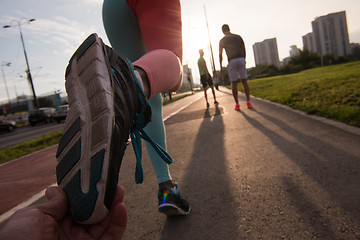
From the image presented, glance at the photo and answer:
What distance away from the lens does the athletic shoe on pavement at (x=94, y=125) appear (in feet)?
2.01

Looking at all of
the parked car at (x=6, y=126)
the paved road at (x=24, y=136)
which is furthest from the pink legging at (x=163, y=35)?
the parked car at (x=6, y=126)

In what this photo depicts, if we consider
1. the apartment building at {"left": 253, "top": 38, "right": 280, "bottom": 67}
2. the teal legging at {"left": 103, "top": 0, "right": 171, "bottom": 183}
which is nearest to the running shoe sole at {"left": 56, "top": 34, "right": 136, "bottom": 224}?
the teal legging at {"left": 103, "top": 0, "right": 171, "bottom": 183}

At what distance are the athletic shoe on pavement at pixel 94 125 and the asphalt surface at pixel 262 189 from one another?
26.7 inches

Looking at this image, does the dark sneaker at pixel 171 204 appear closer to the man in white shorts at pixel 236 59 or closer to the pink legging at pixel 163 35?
the pink legging at pixel 163 35

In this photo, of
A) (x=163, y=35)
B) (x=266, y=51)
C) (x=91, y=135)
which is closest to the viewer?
(x=91, y=135)

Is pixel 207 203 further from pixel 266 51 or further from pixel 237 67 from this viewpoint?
pixel 266 51

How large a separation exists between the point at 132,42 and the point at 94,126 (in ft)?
3.11

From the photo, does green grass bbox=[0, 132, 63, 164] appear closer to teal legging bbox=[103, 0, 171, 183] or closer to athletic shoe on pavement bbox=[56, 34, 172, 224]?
teal legging bbox=[103, 0, 171, 183]

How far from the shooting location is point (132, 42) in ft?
4.82

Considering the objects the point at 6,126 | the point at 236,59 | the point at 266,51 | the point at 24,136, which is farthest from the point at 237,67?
the point at 266,51

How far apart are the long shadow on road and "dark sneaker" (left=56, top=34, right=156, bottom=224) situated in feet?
2.16

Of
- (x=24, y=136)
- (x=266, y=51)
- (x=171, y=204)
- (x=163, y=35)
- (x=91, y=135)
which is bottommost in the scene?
(x=24, y=136)

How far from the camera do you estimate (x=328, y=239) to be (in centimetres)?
95

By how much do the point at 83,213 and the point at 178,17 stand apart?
3.60 ft
